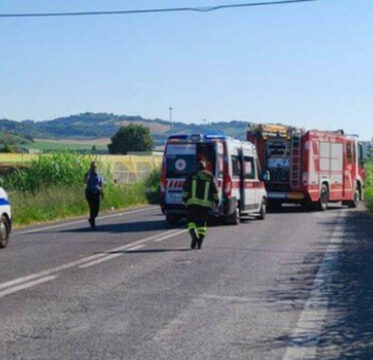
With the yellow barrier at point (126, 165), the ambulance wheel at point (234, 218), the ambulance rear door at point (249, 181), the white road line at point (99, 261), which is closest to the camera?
the white road line at point (99, 261)

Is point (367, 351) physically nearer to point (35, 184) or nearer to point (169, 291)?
point (169, 291)

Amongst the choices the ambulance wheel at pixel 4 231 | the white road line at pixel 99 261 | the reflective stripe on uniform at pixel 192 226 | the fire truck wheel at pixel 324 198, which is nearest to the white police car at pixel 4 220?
the ambulance wheel at pixel 4 231

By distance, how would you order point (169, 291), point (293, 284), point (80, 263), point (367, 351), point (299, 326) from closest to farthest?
point (367, 351) < point (299, 326) < point (169, 291) < point (293, 284) < point (80, 263)

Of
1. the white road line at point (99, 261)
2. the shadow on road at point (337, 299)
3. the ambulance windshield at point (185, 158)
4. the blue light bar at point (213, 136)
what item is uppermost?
the blue light bar at point (213, 136)

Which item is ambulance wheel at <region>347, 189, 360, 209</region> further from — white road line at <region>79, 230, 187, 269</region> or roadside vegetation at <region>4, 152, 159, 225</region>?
white road line at <region>79, 230, 187, 269</region>

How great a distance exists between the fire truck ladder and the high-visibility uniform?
1421 centimetres

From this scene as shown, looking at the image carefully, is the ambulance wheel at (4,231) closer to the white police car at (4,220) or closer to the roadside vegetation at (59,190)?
the white police car at (4,220)

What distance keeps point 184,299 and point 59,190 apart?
2194cm

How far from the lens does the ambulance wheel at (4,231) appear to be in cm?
1677

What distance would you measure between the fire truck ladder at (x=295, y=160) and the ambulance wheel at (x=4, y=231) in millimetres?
15939

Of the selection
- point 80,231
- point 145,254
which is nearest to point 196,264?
point 145,254

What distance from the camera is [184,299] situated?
33.7 feet

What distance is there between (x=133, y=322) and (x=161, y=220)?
57.2ft

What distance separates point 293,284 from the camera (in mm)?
11859
